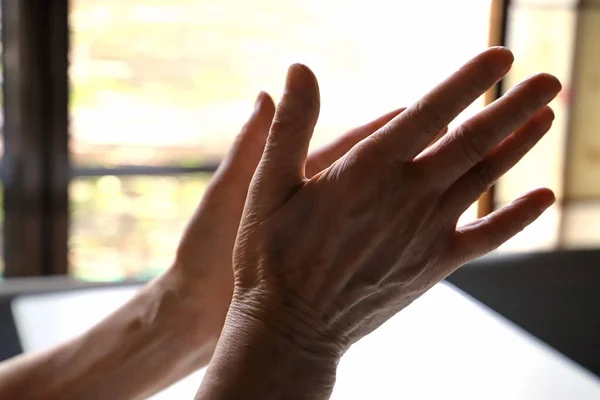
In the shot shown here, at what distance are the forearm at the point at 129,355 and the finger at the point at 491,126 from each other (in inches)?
15.2

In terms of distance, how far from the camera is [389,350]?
0.84 metres

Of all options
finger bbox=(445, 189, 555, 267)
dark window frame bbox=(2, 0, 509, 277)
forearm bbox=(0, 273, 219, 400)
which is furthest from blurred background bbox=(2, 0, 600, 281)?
finger bbox=(445, 189, 555, 267)

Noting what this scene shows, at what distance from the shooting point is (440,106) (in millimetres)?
434

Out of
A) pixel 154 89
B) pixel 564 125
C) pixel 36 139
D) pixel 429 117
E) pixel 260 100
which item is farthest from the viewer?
pixel 564 125

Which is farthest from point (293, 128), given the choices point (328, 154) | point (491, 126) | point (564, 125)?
point (564, 125)

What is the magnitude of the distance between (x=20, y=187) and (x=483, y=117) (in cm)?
130

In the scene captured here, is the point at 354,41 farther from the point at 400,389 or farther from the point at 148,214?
the point at 400,389

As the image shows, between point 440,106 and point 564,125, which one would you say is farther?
point 564,125

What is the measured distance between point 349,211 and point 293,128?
0.07 metres

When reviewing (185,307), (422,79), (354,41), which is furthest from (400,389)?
(422,79)

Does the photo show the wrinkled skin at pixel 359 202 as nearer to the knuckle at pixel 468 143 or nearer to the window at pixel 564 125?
the knuckle at pixel 468 143

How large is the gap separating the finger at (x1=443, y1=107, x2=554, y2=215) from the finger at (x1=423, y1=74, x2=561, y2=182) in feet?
0.06

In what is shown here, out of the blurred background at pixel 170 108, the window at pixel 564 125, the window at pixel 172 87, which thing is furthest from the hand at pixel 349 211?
the window at pixel 564 125

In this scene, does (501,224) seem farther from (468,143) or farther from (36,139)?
(36,139)
